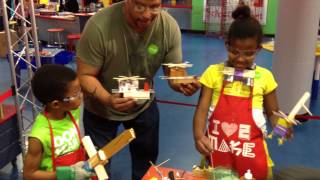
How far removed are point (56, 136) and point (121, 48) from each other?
0.67 meters

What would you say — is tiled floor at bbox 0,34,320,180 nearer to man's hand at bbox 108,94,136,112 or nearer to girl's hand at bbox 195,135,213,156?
girl's hand at bbox 195,135,213,156

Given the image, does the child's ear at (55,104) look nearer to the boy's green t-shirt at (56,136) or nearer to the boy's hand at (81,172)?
the boy's green t-shirt at (56,136)

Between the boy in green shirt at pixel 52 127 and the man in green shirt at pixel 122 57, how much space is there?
0.92 feet

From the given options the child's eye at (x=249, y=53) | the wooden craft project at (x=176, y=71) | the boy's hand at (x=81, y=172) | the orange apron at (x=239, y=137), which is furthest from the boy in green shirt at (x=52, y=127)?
the child's eye at (x=249, y=53)

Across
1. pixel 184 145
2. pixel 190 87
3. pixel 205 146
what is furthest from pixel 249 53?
pixel 184 145

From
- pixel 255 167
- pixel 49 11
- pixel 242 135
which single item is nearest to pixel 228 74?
pixel 242 135

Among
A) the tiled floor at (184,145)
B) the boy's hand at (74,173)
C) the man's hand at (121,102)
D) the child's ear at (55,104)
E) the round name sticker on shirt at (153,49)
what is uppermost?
the round name sticker on shirt at (153,49)

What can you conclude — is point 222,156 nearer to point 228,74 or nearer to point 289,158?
point 228,74

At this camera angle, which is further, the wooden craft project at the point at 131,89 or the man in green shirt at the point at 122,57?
the man in green shirt at the point at 122,57

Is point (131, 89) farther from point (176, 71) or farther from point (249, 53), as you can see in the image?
point (249, 53)

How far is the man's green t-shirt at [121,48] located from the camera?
2.29m

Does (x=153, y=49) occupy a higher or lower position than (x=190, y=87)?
higher

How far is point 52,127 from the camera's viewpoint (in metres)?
1.96

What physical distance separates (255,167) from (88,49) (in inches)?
44.5
